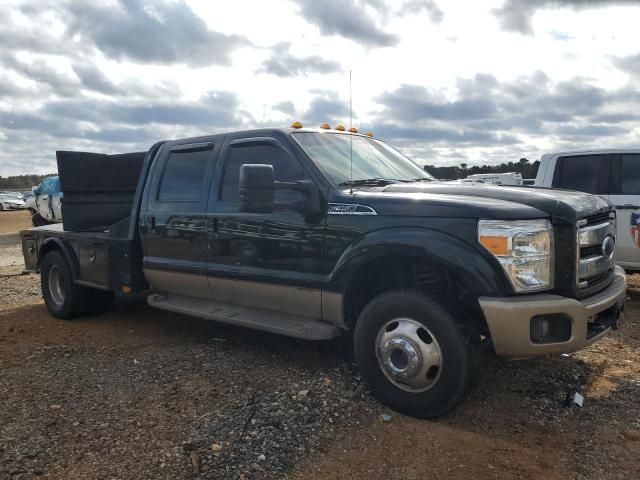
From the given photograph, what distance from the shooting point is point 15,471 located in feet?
10.2

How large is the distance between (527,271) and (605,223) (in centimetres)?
107

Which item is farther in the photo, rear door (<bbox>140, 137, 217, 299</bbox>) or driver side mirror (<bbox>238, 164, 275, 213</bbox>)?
rear door (<bbox>140, 137, 217, 299</bbox>)

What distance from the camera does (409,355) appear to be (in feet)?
11.9

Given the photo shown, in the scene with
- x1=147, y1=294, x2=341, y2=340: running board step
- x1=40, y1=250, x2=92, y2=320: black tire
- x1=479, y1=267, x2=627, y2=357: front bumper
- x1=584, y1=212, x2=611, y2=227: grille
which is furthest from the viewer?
x1=40, y1=250, x2=92, y2=320: black tire

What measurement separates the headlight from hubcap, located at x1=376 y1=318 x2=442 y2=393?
0.64m

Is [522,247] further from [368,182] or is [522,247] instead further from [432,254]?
[368,182]

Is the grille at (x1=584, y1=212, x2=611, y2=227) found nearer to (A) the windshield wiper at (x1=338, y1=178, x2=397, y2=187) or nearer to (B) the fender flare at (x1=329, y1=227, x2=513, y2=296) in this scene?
(B) the fender flare at (x1=329, y1=227, x2=513, y2=296)

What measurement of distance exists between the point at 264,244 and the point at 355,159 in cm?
105

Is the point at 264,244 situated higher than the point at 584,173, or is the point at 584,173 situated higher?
the point at 584,173

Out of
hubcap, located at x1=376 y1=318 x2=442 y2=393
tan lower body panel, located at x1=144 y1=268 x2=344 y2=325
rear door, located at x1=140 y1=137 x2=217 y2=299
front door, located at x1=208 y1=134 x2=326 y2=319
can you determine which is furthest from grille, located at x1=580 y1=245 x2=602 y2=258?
rear door, located at x1=140 y1=137 x2=217 y2=299

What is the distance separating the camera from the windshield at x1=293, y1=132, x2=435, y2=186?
4.43m

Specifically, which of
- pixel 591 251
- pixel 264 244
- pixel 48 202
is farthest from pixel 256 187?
pixel 48 202

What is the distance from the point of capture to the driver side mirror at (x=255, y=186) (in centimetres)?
383

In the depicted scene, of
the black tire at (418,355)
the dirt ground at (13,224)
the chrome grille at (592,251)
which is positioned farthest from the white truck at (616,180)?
the dirt ground at (13,224)
